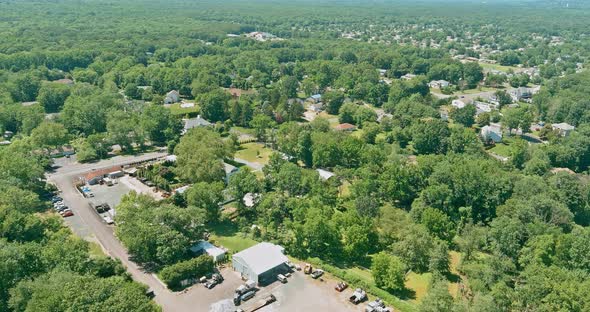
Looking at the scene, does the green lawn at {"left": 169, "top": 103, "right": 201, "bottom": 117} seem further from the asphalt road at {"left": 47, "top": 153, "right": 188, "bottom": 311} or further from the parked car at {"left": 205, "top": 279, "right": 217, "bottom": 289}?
the parked car at {"left": 205, "top": 279, "right": 217, "bottom": 289}

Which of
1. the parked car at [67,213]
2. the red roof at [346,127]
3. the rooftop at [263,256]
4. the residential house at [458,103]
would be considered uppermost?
the residential house at [458,103]

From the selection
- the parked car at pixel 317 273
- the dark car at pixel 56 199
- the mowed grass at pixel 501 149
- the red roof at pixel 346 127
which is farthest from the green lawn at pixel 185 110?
the mowed grass at pixel 501 149

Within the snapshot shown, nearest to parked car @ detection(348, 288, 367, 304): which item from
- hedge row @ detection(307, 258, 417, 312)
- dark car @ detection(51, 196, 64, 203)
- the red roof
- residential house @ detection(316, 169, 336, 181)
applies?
hedge row @ detection(307, 258, 417, 312)

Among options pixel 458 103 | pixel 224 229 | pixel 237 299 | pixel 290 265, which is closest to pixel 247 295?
pixel 237 299

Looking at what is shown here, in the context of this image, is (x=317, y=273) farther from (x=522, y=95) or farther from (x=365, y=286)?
(x=522, y=95)

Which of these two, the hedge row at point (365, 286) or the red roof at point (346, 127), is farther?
the red roof at point (346, 127)

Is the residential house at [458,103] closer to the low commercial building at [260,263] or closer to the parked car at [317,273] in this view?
the parked car at [317,273]
